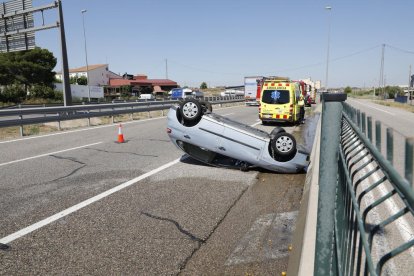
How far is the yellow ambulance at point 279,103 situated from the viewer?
17156mm

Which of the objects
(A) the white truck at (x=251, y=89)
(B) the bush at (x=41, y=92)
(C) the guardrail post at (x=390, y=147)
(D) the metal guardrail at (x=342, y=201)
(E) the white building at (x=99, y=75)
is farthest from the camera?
(E) the white building at (x=99, y=75)

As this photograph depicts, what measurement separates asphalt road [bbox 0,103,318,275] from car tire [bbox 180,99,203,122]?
1.15 meters

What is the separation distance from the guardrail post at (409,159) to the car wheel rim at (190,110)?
269 inches

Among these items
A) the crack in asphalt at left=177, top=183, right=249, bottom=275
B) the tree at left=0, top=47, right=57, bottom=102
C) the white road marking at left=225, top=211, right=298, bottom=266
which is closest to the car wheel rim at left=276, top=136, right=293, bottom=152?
the crack in asphalt at left=177, top=183, right=249, bottom=275

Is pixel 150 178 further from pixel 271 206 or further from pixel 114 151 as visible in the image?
pixel 114 151

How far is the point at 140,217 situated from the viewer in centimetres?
487

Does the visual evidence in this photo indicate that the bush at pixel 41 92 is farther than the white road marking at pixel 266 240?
Yes

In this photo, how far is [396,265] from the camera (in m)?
3.57

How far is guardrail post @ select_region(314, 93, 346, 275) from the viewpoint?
7.23ft

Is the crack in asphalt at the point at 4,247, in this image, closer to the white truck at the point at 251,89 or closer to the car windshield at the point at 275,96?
the car windshield at the point at 275,96

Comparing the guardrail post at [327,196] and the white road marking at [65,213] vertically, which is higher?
the guardrail post at [327,196]

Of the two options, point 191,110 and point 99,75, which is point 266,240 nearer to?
point 191,110

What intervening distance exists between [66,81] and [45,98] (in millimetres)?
33780

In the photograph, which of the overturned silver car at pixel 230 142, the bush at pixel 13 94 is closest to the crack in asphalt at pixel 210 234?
the overturned silver car at pixel 230 142
